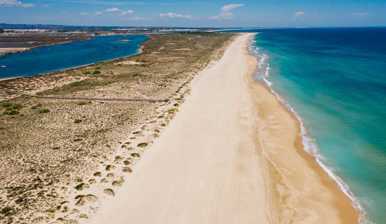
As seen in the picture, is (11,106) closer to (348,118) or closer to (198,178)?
(198,178)

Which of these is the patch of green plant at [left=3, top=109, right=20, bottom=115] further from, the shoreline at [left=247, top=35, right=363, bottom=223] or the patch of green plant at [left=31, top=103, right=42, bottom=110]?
the shoreline at [left=247, top=35, right=363, bottom=223]

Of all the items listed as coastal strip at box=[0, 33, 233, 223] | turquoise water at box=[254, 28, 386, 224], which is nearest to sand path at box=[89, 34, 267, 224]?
coastal strip at box=[0, 33, 233, 223]

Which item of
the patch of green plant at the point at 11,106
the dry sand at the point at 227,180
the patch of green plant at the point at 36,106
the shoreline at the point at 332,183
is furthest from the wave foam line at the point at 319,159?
the patch of green plant at the point at 11,106

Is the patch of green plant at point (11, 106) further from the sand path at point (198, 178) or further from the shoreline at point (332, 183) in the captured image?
the shoreline at point (332, 183)

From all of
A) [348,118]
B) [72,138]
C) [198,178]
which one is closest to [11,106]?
[72,138]

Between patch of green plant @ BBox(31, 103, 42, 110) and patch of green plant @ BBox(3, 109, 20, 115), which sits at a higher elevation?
patch of green plant @ BBox(31, 103, 42, 110)

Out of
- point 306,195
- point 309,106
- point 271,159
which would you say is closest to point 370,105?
point 309,106

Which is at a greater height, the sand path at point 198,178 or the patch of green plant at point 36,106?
the patch of green plant at point 36,106
